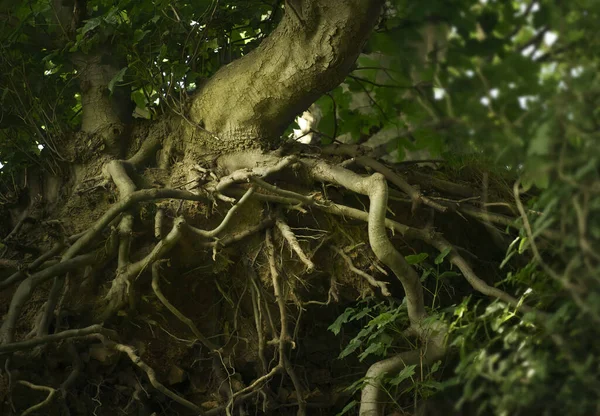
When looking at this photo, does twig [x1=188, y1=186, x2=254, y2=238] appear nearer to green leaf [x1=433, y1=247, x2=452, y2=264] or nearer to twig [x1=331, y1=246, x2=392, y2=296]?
twig [x1=331, y1=246, x2=392, y2=296]

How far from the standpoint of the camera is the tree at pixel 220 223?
7.23 feet

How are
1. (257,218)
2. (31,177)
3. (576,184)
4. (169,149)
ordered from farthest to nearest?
(31,177), (169,149), (257,218), (576,184)

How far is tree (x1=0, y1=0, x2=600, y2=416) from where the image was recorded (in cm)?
221

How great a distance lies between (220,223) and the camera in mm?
2453

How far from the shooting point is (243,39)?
2.94 metres

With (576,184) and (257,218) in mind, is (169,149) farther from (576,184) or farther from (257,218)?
(576,184)

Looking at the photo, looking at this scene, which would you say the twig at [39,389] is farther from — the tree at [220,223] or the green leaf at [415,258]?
the green leaf at [415,258]

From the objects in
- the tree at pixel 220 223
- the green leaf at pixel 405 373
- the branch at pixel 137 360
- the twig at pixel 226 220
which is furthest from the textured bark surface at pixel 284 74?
the green leaf at pixel 405 373

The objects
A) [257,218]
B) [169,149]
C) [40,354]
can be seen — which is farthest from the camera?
[169,149]

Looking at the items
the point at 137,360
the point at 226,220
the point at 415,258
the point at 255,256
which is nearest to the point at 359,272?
the point at 415,258

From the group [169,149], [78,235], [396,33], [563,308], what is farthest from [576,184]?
[169,149]

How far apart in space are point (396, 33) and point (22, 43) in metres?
1.98

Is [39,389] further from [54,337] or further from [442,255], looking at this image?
[442,255]

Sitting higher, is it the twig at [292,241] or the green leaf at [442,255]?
the twig at [292,241]
